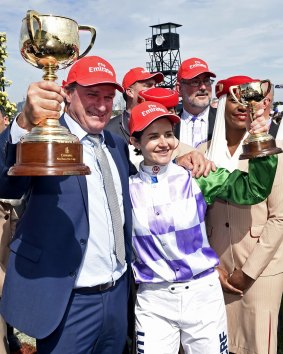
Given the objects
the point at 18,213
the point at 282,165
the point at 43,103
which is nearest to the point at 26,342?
the point at 18,213

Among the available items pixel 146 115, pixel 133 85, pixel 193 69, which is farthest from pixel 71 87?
pixel 133 85

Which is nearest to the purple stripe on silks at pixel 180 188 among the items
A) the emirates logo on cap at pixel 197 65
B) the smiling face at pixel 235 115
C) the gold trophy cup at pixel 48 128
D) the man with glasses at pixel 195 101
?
the smiling face at pixel 235 115

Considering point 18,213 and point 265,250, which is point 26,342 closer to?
point 18,213

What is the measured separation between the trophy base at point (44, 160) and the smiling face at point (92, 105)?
0.65 m

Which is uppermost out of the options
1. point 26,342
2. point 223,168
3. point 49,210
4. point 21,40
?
point 21,40

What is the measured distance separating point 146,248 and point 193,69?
2843 millimetres

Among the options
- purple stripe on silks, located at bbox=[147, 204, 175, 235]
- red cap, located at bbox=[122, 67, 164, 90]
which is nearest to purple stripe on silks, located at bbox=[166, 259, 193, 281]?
purple stripe on silks, located at bbox=[147, 204, 175, 235]

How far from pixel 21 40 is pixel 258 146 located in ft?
4.72

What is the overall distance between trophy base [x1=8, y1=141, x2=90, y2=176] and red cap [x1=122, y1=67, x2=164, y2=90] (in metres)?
3.67

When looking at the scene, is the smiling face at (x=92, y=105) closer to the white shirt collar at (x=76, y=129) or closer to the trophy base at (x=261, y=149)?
the white shirt collar at (x=76, y=129)

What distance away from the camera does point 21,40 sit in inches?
77.6

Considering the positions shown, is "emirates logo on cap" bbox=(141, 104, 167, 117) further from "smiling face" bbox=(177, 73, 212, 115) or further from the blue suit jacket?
"smiling face" bbox=(177, 73, 212, 115)

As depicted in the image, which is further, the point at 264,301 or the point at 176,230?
the point at 264,301

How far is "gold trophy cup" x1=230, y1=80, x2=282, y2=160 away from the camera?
8.50 feet
